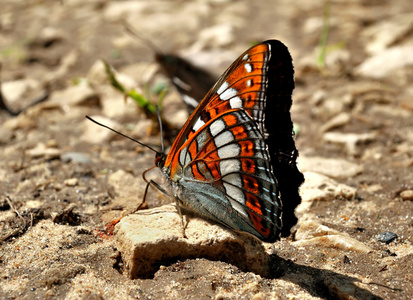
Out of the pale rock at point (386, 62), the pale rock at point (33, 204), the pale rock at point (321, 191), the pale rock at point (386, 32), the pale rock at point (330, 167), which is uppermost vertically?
the pale rock at point (386, 32)

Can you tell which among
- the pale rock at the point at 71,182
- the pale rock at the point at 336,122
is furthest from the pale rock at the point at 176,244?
the pale rock at the point at 336,122

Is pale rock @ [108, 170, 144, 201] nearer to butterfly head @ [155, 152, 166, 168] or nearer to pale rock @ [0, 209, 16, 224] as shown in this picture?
butterfly head @ [155, 152, 166, 168]

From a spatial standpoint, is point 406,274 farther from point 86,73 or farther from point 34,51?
point 34,51

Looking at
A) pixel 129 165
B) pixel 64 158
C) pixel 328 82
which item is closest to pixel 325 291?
pixel 129 165

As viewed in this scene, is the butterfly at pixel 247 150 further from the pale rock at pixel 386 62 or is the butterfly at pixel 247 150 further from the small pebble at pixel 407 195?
the pale rock at pixel 386 62

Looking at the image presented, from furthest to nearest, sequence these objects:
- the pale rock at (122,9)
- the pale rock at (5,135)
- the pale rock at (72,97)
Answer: the pale rock at (122,9) < the pale rock at (72,97) < the pale rock at (5,135)

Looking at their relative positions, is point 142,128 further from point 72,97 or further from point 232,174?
point 232,174

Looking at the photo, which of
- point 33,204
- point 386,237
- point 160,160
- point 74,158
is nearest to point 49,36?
point 74,158
